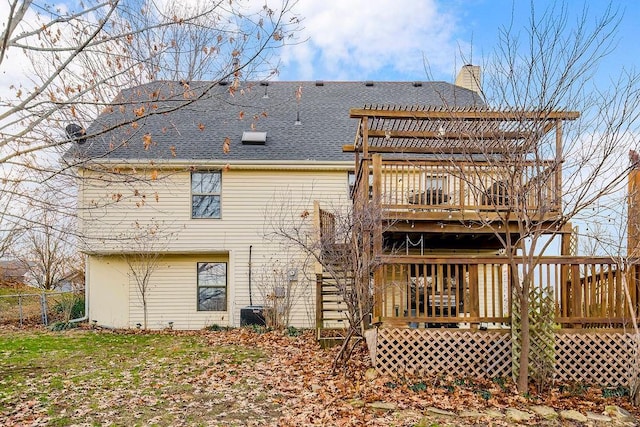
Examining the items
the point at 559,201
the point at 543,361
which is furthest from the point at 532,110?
the point at 543,361

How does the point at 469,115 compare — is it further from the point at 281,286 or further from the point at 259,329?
the point at 259,329

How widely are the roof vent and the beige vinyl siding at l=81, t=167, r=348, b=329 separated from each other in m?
0.97

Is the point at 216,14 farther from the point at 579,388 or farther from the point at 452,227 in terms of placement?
the point at 579,388

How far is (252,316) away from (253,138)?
4.91 meters

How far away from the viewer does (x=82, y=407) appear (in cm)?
660

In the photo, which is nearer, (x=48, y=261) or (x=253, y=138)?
(x=253, y=138)

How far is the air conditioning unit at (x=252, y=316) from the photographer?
44.5ft

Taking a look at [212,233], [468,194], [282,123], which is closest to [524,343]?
[468,194]

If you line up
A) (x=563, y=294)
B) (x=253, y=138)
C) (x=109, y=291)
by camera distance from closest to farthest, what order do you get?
(x=563, y=294) < (x=109, y=291) < (x=253, y=138)

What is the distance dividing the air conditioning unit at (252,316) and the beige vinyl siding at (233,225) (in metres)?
0.30

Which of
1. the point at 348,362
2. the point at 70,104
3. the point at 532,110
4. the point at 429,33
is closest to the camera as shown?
the point at 70,104

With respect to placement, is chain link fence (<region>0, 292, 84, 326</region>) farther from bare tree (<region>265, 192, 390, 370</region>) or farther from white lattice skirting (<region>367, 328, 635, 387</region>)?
white lattice skirting (<region>367, 328, 635, 387</region>)

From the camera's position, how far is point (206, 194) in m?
14.1

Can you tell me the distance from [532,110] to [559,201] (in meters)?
1.43
